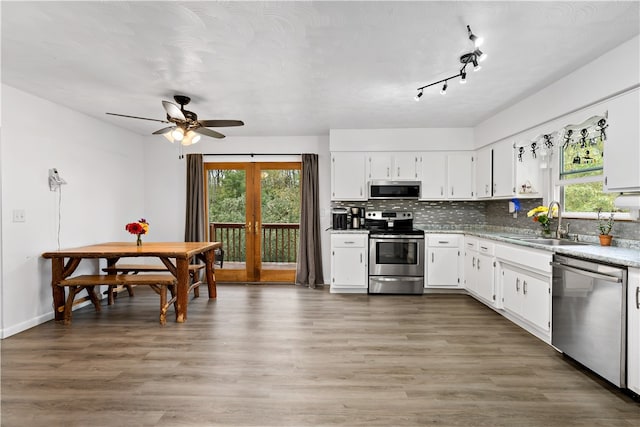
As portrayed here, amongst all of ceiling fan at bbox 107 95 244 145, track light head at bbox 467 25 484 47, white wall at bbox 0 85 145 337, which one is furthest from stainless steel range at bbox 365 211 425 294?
white wall at bbox 0 85 145 337

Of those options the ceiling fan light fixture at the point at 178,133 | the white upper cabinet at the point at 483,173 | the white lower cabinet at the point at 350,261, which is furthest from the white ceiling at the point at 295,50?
the white lower cabinet at the point at 350,261

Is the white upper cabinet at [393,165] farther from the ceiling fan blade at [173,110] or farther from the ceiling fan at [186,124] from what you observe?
the ceiling fan blade at [173,110]

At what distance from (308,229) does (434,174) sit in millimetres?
2142

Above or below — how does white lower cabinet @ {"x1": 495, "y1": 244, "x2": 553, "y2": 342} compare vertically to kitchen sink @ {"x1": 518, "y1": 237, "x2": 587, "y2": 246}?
below

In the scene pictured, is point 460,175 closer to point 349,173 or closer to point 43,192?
point 349,173

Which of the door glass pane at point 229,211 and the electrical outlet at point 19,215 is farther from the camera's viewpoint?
the door glass pane at point 229,211

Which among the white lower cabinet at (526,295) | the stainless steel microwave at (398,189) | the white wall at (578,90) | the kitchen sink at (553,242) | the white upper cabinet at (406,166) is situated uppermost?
the white wall at (578,90)

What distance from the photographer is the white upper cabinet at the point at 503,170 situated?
433 centimetres

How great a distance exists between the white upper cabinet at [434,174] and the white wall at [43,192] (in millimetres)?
4636

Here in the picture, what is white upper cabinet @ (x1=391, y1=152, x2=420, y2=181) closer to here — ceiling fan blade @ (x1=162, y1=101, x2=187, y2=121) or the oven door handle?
the oven door handle

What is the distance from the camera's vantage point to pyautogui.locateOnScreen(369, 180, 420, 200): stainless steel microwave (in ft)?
17.8

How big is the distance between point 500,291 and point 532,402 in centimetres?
185

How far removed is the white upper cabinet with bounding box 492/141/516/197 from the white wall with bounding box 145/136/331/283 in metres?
2.48

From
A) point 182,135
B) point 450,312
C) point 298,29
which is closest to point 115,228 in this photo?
point 182,135
